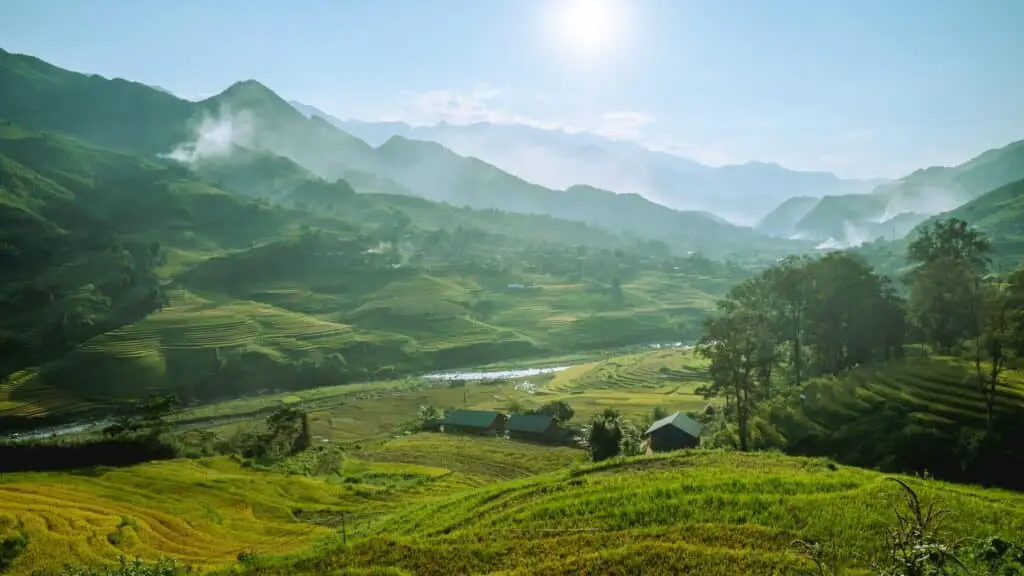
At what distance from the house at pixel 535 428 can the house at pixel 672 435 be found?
64.6 ft

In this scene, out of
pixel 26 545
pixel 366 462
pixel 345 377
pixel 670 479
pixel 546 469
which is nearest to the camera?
pixel 670 479

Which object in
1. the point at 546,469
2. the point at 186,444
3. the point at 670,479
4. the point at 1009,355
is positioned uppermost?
the point at 1009,355

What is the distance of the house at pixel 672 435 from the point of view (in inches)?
2245

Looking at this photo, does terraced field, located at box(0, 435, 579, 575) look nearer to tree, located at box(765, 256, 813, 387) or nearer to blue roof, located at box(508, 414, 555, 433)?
blue roof, located at box(508, 414, 555, 433)

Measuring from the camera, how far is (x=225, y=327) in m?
129

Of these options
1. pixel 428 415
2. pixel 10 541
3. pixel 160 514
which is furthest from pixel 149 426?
pixel 428 415

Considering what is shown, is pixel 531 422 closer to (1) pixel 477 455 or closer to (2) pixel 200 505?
(1) pixel 477 455

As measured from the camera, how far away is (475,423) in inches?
3278

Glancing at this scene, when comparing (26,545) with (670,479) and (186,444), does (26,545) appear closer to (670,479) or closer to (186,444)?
(670,479)

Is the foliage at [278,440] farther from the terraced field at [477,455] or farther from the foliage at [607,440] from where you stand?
the foliage at [607,440]

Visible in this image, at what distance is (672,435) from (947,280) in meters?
24.4

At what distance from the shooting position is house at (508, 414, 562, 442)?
7744cm

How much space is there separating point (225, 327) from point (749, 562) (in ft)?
425

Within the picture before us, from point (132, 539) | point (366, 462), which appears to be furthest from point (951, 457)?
point (366, 462)
